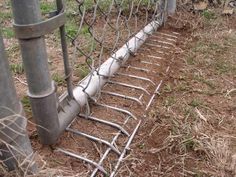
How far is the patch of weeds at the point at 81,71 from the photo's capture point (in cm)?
163

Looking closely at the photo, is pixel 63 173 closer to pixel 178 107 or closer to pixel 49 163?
pixel 49 163

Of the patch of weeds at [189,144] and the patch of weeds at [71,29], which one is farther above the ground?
the patch of weeds at [71,29]

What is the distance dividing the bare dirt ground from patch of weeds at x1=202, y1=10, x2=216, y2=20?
48 cm

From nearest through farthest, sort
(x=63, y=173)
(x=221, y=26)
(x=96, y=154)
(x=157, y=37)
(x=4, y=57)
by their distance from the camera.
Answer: (x=4, y=57) → (x=63, y=173) → (x=96, y=154) → (x=157, y=37) → (x=221, y=26)

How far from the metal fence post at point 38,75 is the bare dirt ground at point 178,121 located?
4.1 inches

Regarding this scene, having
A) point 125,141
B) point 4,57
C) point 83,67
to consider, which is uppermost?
point 4,57

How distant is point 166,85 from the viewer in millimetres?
1613

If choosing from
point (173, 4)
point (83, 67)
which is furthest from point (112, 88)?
point (173, 4)

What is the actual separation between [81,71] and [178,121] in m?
0.56

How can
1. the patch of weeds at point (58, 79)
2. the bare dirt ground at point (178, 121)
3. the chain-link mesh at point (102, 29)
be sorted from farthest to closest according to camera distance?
the chain-link mesh at point (102, 29), the patch of weeds at point (58, 79), the bare dirt ground at point (178, 121)

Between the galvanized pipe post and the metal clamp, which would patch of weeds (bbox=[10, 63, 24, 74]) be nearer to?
the galvanized pipe post

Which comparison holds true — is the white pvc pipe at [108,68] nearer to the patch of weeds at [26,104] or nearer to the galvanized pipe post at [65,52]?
the galvanized pipe post at [65,52]

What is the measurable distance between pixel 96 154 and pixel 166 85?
58 centimetres

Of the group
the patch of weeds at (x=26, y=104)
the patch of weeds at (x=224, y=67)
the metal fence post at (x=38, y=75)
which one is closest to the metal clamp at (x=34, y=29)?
the metal fence post at (x=38, y=75)
